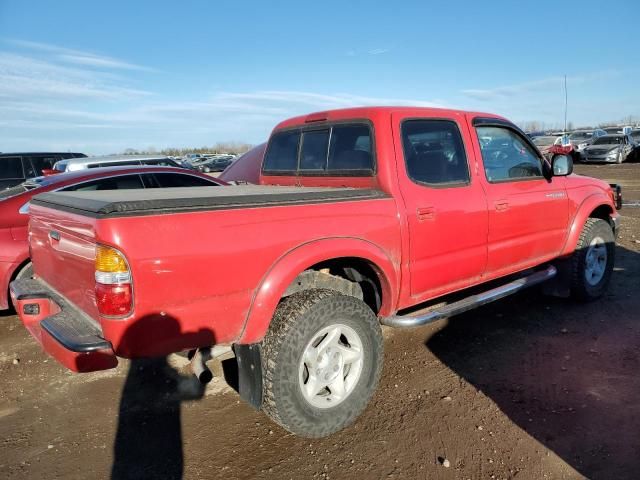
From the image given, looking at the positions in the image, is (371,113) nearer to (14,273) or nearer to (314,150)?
(314,150)

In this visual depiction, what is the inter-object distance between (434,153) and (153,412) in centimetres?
272

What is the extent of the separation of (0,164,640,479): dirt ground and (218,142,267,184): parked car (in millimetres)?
3609

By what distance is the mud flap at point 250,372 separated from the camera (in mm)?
2627

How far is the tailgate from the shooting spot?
2.32m

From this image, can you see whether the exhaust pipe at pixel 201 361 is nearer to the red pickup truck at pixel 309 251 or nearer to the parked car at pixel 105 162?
the red pickup truck at pixel 309 251

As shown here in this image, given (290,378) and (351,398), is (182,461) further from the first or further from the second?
(351,398)

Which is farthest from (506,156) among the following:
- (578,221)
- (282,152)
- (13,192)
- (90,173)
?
(13,192)

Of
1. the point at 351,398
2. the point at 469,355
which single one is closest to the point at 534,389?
the point at 469,355

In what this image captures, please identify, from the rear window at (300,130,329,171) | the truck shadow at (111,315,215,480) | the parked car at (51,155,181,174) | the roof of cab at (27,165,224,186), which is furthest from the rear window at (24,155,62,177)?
the rear window at (300,130,329,171)

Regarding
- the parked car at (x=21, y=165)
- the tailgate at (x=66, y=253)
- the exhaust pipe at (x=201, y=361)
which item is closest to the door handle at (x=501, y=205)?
the exhaust pipe at (x=201, y=361)

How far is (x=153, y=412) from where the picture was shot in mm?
3182

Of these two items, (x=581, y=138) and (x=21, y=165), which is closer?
(x=21, y=165)

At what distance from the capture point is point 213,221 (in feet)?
7.62

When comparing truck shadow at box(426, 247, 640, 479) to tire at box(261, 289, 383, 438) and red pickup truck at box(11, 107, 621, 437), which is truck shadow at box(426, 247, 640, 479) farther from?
tire at box(261, 289, 383, 438)
